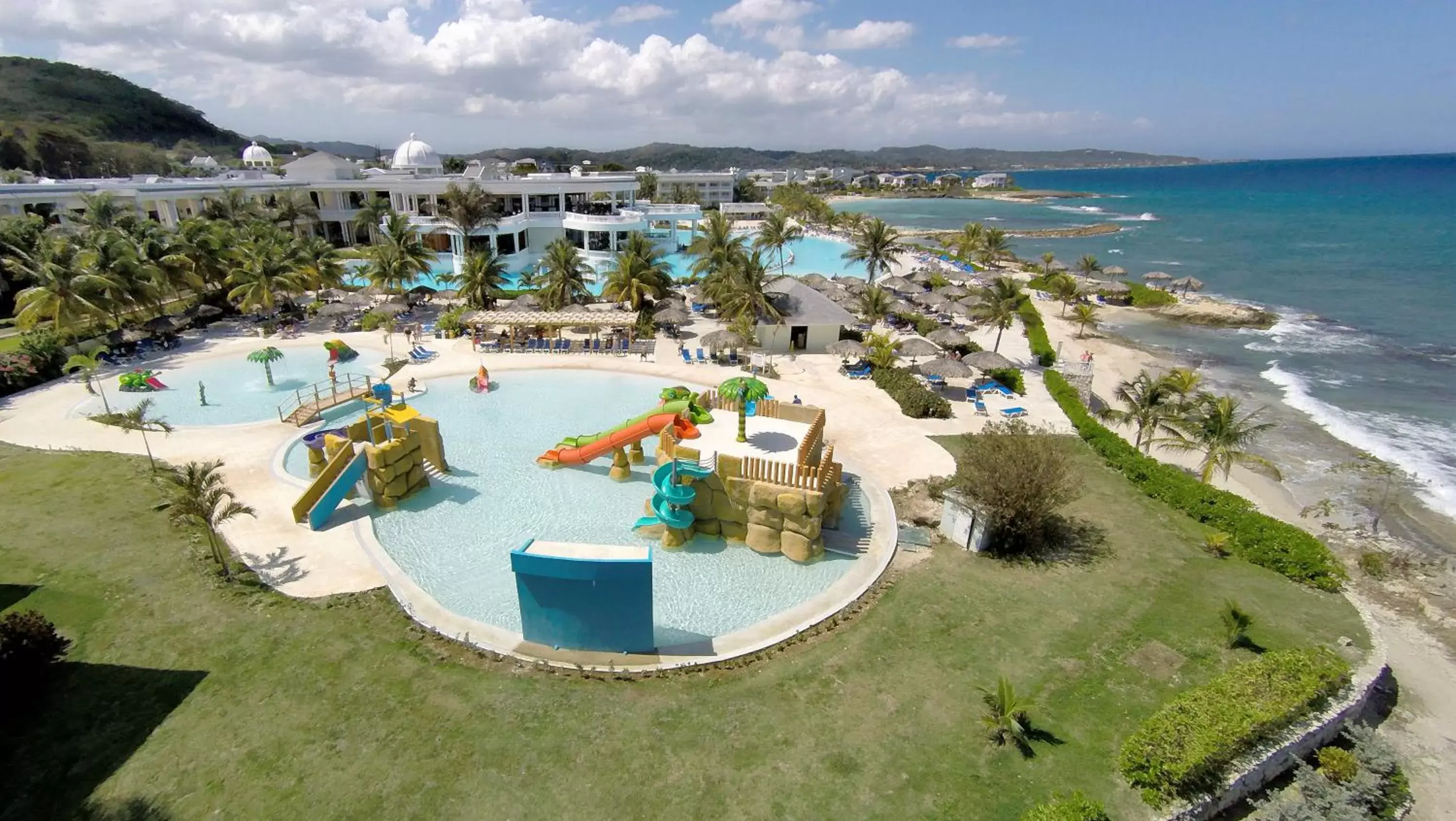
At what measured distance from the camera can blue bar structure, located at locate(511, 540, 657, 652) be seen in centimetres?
1273

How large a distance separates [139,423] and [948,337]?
3200 cm

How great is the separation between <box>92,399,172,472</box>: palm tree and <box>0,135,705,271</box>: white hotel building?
2951 cm

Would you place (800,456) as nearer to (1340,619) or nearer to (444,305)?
(1340,619)

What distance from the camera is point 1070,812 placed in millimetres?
9398

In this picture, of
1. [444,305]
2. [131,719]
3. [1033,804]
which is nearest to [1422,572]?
[1033,804]

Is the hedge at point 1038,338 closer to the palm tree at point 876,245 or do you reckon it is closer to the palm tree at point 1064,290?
the palm tree at point 1064,290

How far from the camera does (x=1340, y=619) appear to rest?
1470cm

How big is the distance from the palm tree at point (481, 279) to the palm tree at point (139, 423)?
1729cm

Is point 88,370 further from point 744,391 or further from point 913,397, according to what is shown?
point 913,397

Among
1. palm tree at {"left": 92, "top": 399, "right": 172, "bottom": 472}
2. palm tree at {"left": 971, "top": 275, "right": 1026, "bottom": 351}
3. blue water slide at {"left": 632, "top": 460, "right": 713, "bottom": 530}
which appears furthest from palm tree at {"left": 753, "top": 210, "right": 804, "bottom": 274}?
palm tree at {"left": 92, "top": 399, "right": 172, "bottom": 472}


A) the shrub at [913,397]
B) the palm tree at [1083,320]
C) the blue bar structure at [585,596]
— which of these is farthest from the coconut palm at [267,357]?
the palm tree at [1083,320]

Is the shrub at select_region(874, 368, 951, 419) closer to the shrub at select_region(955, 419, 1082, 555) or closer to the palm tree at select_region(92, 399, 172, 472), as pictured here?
the shrub at select_region(955, 419, 1082, 555)

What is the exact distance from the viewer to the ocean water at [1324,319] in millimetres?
27797

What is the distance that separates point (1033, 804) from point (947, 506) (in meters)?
8.56
